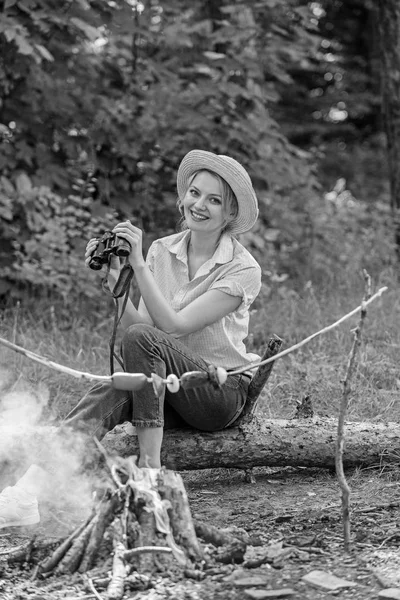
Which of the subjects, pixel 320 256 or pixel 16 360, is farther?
pixel 320 256

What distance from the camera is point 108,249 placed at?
3.15 metres

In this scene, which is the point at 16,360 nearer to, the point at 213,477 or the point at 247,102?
the point at 213,477

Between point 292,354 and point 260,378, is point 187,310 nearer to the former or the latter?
point 260,378

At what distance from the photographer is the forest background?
544 cm

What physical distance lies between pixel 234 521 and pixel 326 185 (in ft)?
39.9

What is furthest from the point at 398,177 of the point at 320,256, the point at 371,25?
the point at 371,25

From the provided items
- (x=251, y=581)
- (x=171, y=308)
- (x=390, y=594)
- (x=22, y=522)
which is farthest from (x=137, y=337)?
(x=390, y=594)

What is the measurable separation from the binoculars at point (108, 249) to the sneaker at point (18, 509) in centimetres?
87

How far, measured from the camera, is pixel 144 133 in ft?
21.4

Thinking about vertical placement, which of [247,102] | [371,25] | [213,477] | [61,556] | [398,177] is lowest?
[213,477]

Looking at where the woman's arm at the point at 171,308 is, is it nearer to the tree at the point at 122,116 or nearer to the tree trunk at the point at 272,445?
the tree trunk at the point at 272,445

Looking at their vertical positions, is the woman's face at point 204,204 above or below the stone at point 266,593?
above

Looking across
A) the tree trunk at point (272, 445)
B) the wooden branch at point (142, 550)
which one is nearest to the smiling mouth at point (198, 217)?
the tree trunk at point (272, 445)

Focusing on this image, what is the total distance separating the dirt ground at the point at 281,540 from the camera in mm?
2357
